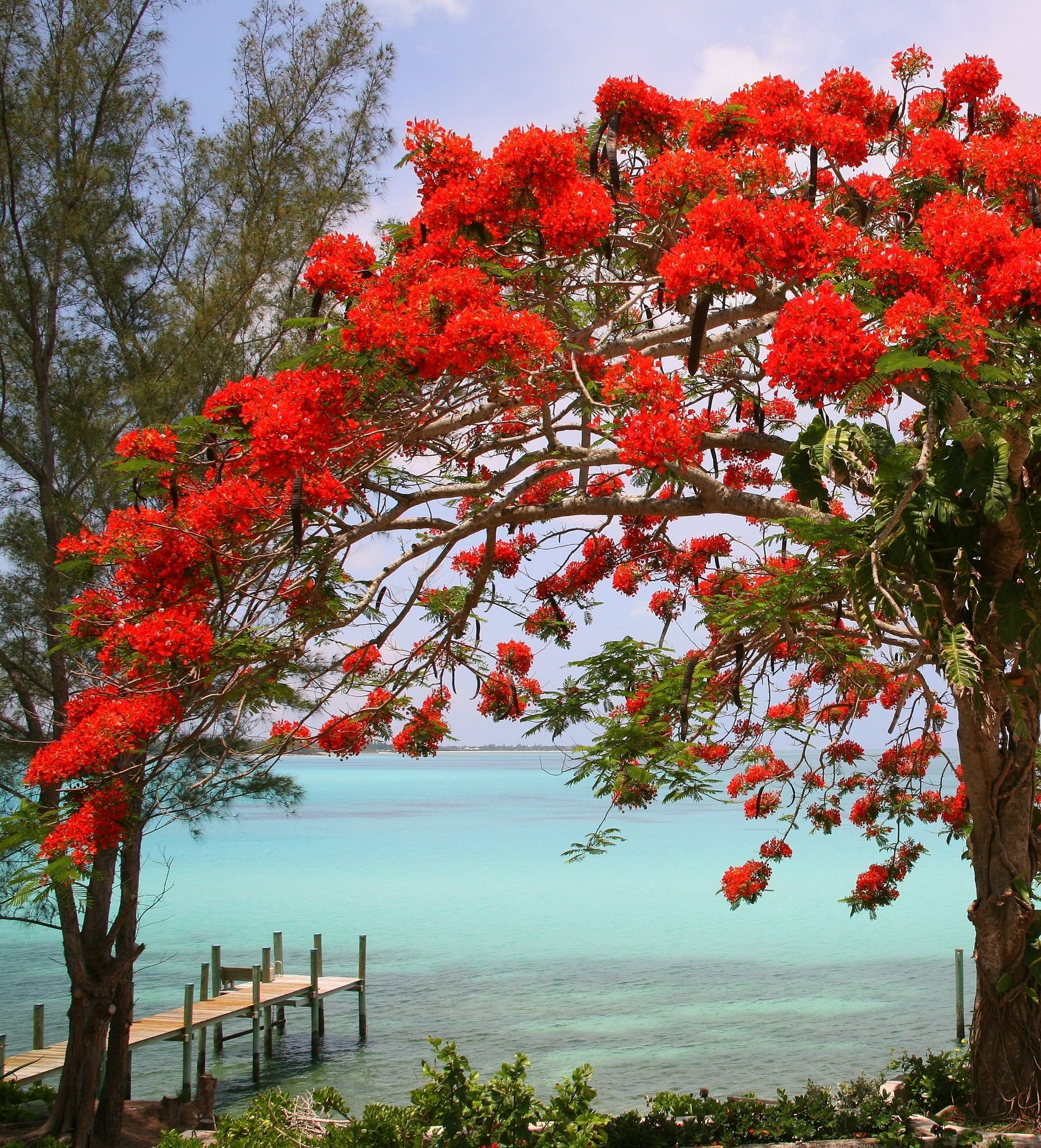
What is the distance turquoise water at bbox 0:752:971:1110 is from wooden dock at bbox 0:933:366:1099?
1.88 feet

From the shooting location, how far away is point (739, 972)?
24438mm

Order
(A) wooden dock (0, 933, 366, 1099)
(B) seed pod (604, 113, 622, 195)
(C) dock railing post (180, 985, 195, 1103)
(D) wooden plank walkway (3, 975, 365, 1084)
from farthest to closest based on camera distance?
1. (C) dock railing post (180, 985, 195, 1103)
2. (A) wooden dock (0, 933, 366, 1099)
3. (D) wooden plank walkway (3, 975, 365, 1084)
4. (B) seed pod (604, 113, 622, 195)

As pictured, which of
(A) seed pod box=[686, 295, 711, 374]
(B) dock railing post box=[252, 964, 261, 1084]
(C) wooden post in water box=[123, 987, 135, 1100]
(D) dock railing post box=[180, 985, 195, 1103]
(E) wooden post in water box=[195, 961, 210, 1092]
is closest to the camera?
(A) seed pod box=[686, 295, 711, 374]

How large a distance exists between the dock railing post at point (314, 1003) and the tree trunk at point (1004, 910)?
13.7 m

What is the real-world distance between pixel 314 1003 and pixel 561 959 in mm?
9324

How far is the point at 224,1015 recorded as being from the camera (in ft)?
52.2

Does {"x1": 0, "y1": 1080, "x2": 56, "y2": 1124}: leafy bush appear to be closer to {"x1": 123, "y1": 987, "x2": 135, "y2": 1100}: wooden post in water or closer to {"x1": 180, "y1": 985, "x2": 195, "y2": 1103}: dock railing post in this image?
{"x1": 123, "y1": 987, "x2": 135, "y2": 1100}: wooden post in water

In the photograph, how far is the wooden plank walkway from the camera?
13.2m

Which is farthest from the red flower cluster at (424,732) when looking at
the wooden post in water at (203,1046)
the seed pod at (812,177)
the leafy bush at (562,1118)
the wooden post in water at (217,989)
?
the wooden post in water at (217,989)

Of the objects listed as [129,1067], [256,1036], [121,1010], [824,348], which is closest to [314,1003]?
[256,1036]

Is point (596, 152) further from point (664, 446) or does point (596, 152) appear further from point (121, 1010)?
point (121, 1010)

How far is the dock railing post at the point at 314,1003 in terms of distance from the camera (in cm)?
1773

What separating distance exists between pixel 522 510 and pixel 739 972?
21.0m

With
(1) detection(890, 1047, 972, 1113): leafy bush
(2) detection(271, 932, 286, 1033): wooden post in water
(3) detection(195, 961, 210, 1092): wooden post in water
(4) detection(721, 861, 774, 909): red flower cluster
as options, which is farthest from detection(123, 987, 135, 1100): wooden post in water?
(1) detection(890, 1047, 972, 1113): leafy bush
